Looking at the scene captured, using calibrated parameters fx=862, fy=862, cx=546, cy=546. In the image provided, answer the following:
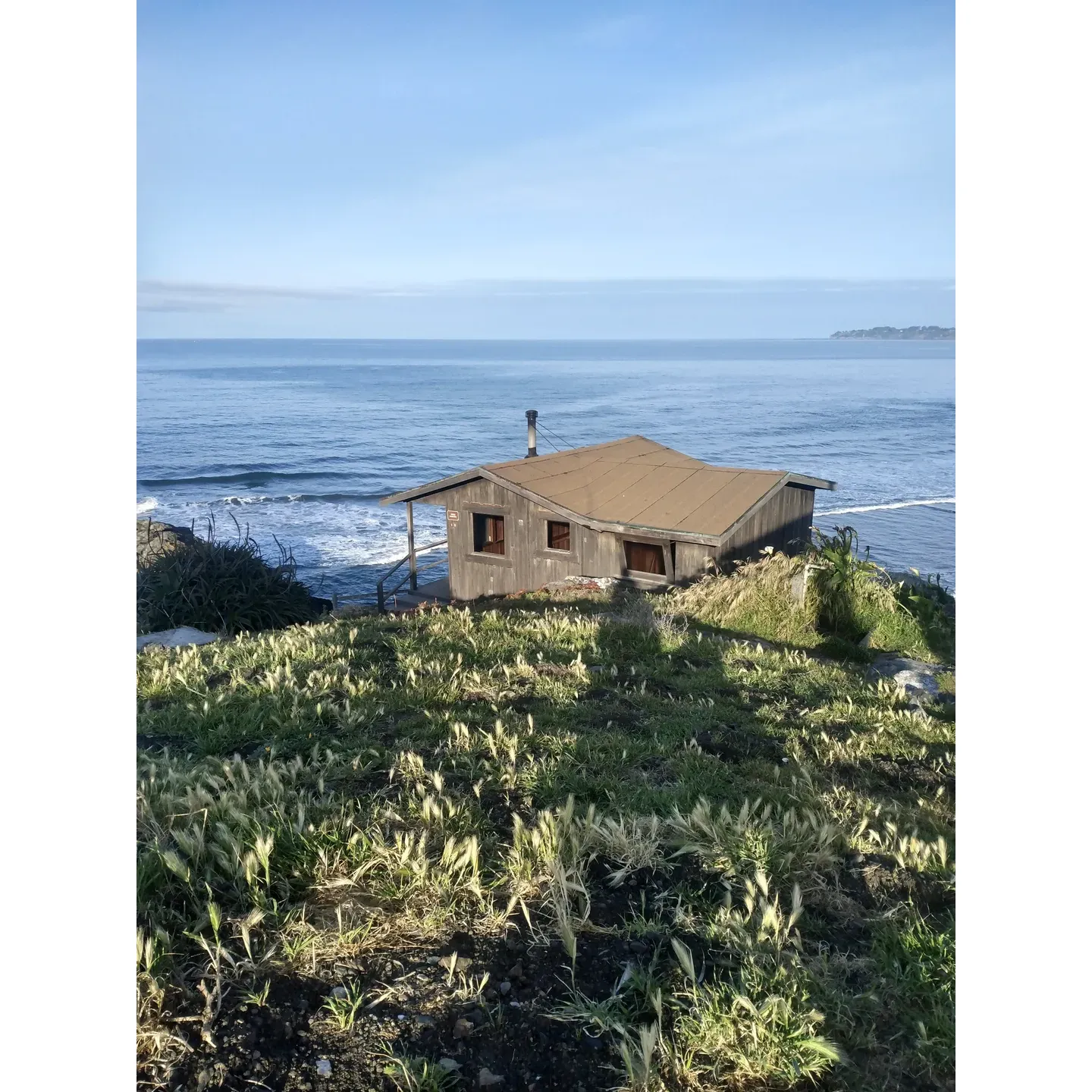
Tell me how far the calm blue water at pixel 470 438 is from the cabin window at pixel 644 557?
8.51m

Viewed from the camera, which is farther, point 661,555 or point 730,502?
point 661,555

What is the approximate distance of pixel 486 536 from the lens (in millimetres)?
23609

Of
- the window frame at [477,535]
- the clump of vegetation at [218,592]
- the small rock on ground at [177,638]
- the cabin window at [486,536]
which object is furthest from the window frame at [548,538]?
the small rock on ground at [177,638]

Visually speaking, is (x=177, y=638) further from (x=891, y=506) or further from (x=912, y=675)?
(x=891, y=506)

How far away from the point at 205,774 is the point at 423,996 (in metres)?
1.74

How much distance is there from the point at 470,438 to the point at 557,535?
61102 mm

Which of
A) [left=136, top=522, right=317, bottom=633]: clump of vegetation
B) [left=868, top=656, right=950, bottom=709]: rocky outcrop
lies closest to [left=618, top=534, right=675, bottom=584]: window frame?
[left=136, top=522, right=317, bottom=633]: clump of vegetation

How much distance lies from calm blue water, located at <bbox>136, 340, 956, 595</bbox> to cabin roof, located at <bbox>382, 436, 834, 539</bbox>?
6.62 m

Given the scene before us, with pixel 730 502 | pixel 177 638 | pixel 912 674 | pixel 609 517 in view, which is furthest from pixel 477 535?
pixel 912 674

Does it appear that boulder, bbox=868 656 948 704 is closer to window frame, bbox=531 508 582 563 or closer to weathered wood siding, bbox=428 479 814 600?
weathered wood siding, bbox=428 479 814 600

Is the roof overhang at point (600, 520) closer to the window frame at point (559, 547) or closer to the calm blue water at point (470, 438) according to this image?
the window frame at point (559, 547)
